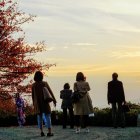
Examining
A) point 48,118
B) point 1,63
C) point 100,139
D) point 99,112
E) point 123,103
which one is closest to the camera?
point 100,139

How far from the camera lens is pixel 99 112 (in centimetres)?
2628

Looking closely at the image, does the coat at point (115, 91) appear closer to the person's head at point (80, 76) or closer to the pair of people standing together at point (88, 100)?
the pair of people standing together at point (88, 100)

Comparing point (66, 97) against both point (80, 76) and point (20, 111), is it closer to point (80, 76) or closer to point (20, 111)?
point (80, 76)

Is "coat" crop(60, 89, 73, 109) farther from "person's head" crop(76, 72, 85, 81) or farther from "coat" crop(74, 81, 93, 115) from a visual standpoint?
"person's head" crop(76, 72, 85, 81)

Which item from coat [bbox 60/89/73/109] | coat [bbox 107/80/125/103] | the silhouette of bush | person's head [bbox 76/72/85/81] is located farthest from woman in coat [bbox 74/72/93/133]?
the silhouette of bush

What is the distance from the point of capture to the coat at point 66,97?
23.4 m

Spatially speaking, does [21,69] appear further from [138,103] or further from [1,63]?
[138,103]

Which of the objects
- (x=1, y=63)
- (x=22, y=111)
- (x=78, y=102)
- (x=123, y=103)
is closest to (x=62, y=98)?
(x=123, y=103)

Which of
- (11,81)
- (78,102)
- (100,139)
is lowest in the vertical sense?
(100,139)

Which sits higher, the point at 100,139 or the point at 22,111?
the point at 22,111

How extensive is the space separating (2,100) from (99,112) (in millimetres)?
9695

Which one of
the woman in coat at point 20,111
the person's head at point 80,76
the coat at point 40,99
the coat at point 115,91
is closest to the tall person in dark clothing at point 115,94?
the coat at point 115,91

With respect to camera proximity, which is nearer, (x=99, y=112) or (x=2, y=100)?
(x=99, y=112)

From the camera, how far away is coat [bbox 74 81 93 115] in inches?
762
